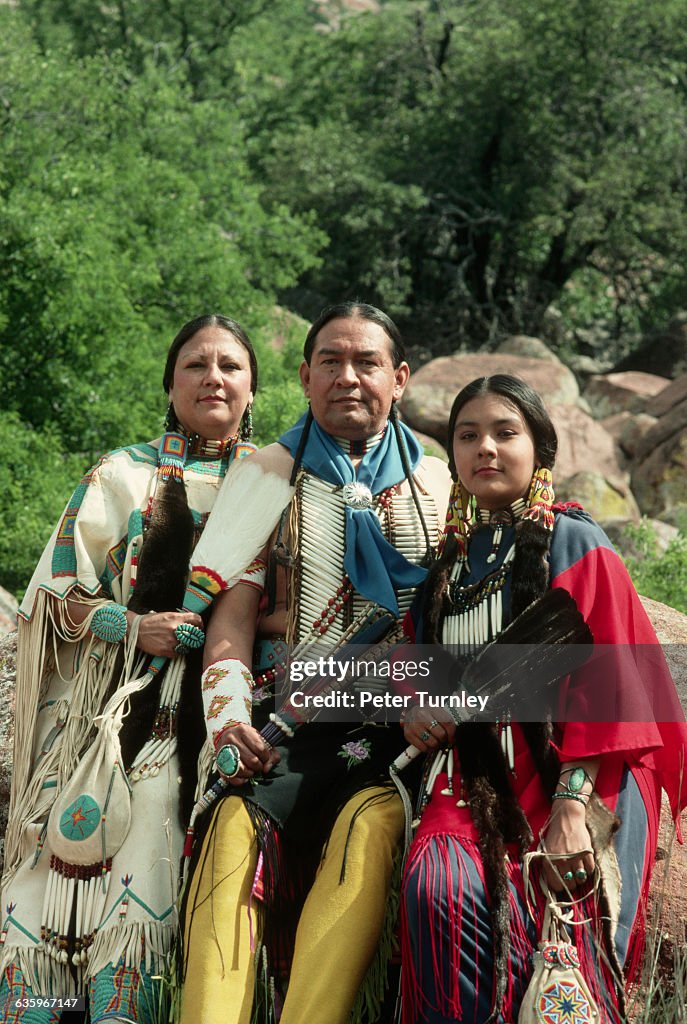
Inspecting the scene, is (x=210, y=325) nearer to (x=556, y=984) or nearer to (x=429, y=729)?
(x=429, y=729)

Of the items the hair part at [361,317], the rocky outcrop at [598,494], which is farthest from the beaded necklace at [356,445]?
the rocky outcrop at [598,494]

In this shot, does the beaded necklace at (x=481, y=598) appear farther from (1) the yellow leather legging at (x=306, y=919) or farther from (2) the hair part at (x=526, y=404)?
(1) the yellow leather legging at (x=306, y=919)

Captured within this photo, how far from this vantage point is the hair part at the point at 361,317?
3.68 meters

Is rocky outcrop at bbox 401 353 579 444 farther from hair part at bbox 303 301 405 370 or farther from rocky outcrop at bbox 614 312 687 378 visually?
hair part at bbox 303 301 405 370

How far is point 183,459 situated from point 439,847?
1.70 m

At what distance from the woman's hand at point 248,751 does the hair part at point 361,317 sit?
1209mm

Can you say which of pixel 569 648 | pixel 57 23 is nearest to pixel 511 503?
pixel 569 648

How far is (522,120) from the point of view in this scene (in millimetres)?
20328

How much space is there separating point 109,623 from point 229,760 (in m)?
0.70

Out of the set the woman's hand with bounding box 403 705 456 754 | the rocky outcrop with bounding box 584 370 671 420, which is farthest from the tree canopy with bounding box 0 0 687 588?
the woman's hand with bounding box 403 705 456 754

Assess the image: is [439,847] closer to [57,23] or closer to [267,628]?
[267,628]

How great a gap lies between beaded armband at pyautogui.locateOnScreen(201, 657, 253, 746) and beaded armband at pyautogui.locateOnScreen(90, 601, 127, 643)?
363 millimetres

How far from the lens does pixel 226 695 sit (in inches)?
128

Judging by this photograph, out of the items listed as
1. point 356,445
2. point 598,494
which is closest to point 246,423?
point 356,445
